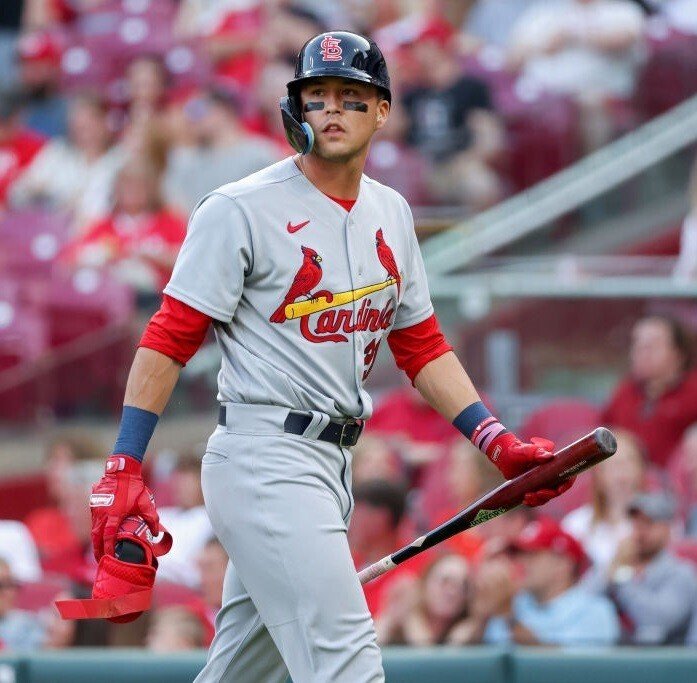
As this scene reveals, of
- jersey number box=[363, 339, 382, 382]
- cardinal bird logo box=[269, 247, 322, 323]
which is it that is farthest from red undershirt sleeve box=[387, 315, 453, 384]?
cardinal bird logo box=[269, 247, 322, 323]

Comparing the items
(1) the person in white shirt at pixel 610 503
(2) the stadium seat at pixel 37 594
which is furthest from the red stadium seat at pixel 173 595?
(1) the person in white shirt at pixel 610 503

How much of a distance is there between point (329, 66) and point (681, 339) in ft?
9.23

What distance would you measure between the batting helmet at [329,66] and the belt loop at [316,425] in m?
0.54

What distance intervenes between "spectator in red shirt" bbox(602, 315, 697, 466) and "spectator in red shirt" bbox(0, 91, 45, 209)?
416cm

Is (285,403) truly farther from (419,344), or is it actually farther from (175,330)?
(419,344)

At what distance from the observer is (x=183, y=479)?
580cm

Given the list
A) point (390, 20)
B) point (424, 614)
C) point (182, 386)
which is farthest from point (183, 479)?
point (390, 20)

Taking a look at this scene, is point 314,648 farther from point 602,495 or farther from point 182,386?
point 182,386

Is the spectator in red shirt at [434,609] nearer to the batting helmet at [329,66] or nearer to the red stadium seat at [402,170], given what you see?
the batting helmet at [329,66]

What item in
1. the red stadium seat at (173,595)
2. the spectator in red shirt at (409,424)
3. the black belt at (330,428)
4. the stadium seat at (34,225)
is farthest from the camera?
the stadium seat at (34,225)

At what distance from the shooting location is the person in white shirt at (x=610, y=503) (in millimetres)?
5129

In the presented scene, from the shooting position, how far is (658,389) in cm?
557

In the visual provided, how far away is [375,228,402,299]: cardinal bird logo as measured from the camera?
3.16 m

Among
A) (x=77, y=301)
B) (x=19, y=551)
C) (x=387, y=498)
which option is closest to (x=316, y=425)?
(x=387, y=498)
